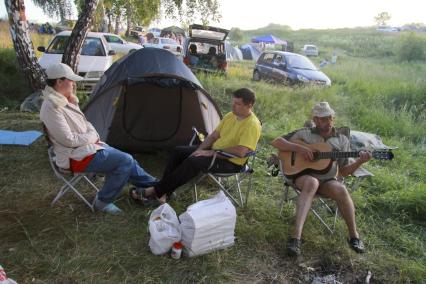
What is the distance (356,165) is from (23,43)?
570cm

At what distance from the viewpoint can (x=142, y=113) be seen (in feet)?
16.6

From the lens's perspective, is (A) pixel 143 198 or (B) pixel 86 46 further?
(B) pixel 86 46

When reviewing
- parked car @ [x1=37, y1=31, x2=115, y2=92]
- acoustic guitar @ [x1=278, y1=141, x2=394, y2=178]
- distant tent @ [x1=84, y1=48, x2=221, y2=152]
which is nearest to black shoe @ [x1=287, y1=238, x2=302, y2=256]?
acoustic guitar @ [x1=278, y1=141, x2=394, y2=178]

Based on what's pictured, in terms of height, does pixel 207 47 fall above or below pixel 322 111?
below

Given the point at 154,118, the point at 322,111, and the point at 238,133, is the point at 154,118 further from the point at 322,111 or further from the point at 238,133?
the point at 322,111

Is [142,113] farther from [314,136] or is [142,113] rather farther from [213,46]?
[213,46]

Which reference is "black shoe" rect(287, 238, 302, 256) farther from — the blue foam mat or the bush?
the bush

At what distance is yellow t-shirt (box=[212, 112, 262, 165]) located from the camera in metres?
3.56

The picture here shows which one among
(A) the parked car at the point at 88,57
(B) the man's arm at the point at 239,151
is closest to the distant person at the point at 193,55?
(A) the parked car at the point at 88,57

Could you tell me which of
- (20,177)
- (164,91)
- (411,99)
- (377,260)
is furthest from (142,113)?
(411,99)

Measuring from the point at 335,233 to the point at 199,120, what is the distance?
2206 millimetres

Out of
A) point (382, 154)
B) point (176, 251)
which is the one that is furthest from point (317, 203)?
point (176, 251)

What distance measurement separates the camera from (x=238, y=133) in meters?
3.66

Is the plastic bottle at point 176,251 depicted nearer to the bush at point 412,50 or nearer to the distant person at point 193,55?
the distant person at point 193,55
